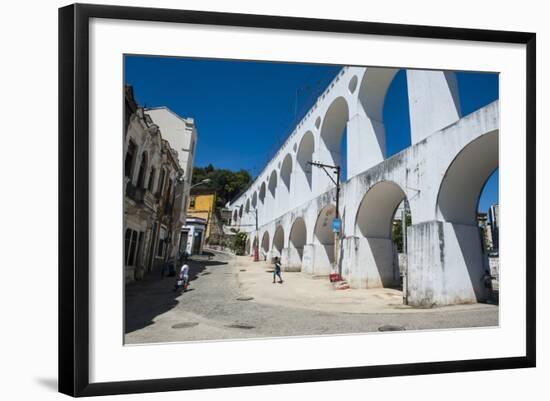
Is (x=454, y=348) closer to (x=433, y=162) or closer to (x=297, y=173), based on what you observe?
(x=433, y=162)

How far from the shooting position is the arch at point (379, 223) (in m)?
8.36

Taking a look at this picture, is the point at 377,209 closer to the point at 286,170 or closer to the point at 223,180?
the point at 286,170

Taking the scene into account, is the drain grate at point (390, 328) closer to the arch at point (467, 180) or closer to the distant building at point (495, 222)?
the distant building at point (495, 222)

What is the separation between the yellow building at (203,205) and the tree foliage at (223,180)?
9 centimetres

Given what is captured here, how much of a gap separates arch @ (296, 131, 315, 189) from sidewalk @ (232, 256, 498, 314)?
4744 millimetres

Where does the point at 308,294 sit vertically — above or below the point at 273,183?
below

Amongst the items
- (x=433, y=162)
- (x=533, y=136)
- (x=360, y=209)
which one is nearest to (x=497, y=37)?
(x=533, y=136)

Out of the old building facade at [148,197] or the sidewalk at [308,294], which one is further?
the sidewalk at [308,294]

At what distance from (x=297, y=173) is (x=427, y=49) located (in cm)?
515

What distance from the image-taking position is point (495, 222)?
638 cm

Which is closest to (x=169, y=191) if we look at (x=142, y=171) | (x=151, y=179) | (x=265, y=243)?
(x=151, y=179)

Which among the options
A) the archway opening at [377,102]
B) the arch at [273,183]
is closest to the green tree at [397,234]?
the archway opening at [377,102]

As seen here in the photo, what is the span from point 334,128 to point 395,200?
3.37 meters

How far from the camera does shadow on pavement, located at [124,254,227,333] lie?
4938mm
